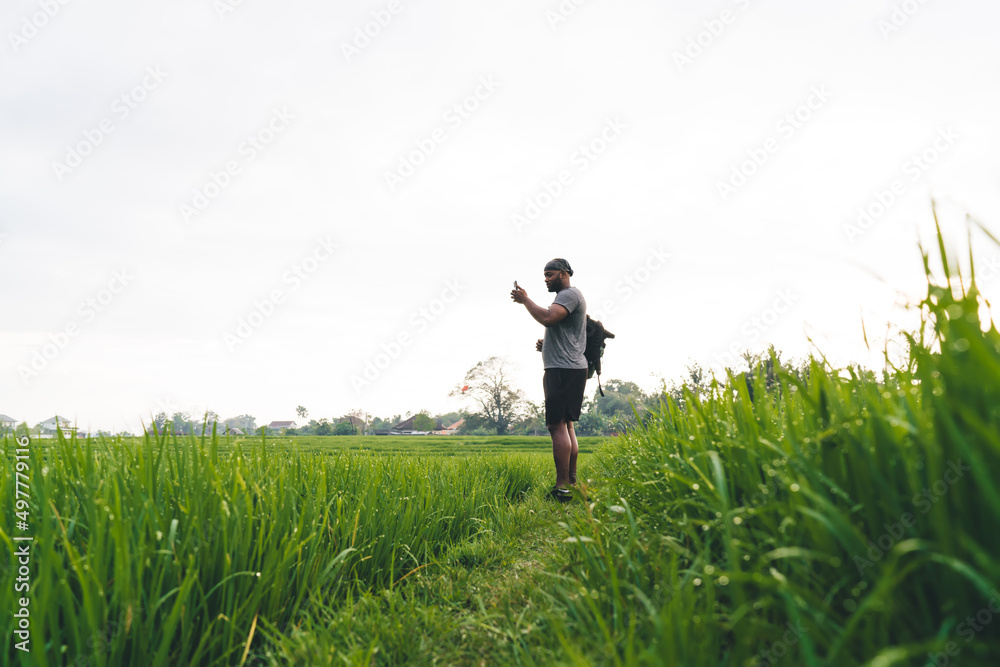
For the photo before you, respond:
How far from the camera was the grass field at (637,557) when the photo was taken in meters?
0.80

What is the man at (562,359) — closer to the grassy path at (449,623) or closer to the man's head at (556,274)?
the man's head at (556,274)

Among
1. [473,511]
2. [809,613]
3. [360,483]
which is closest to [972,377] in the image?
[809,613]

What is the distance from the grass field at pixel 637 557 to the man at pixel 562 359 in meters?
1.94

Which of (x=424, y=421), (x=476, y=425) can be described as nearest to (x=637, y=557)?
(x=476, y=425)

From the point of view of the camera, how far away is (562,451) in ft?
14.1

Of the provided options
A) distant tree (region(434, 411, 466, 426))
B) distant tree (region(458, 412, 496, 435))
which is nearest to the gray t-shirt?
distant tree (region(458, 412, 496, 435))

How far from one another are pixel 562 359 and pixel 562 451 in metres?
0.81

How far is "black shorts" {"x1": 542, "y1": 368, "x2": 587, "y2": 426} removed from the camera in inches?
176

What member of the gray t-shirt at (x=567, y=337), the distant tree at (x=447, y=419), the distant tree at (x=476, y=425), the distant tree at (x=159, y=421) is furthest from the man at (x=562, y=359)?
the distant tree at (x=447, y=419)

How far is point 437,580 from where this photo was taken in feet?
7.14

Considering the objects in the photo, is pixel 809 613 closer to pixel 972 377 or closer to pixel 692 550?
pixel 972 377

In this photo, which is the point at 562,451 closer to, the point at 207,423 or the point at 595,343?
the point at 595,343

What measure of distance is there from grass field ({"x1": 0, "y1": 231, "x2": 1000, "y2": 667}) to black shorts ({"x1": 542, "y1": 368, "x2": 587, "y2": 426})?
6.51ft

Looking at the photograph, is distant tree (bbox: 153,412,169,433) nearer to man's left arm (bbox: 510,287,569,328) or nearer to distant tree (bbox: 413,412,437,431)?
man's left arm (bbox: 510,287,569,328)
